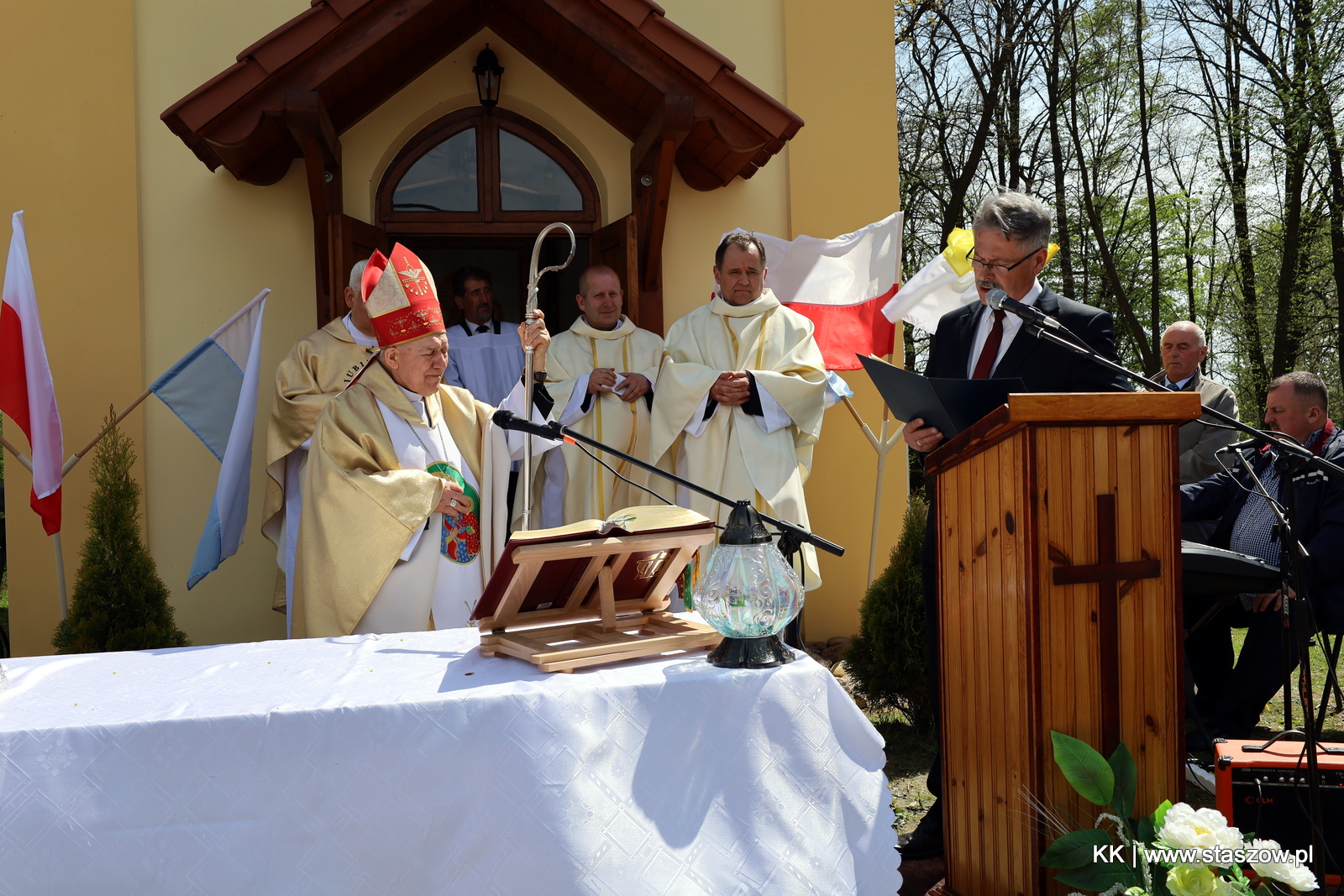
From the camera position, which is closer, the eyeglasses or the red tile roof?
the eyeglasses

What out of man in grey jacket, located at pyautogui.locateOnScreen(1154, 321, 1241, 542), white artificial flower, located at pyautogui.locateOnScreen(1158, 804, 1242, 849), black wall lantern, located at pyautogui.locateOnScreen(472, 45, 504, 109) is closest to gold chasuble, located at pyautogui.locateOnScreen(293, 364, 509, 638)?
white artificial flower, located at pyautogui.locateOnScreen(1158, 804, 1242, 849)

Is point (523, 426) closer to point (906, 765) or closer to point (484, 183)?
point (906, 765)

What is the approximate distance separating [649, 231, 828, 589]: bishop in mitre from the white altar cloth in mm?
2894

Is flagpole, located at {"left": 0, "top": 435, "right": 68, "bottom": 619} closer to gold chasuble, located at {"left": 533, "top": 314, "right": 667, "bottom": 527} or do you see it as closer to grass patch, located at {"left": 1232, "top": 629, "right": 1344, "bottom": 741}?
gold chasuble, located at {"left": 533, "top": 314, "right": 667, "bottom": 527}

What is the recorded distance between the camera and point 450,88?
6.22m

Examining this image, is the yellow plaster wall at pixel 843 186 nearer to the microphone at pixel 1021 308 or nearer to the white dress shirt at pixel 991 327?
the white dress shirt at pixel 991 327

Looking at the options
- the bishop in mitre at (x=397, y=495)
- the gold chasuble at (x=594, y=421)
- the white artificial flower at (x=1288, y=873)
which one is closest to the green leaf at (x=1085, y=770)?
the white artificial flower at (x=1288, y=873)

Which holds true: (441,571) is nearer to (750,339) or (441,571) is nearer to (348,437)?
(348,437)

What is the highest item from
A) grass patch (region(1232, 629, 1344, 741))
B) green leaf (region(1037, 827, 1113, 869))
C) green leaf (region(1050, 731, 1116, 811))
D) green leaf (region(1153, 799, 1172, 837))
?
green leaf (region(1050, 731, 1116, 811))

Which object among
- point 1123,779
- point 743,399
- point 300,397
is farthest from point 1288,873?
point 300,397

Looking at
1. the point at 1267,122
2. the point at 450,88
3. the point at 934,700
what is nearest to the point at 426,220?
the point at 450,88

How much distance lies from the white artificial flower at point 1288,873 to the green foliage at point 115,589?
13.8ft

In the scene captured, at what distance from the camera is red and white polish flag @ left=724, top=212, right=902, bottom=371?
612 centimetres

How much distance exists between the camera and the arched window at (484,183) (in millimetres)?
6289
